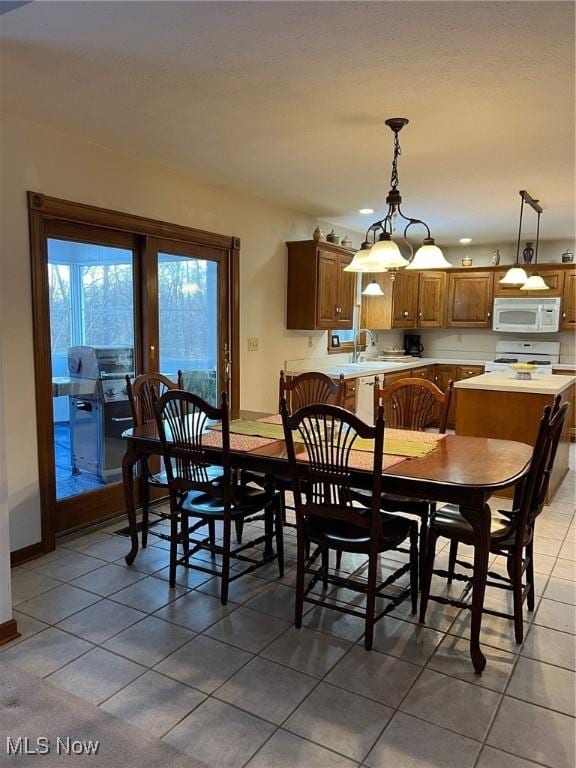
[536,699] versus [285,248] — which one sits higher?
[285,248]

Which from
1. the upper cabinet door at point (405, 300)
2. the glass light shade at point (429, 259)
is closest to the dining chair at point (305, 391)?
the glass light shade at point (429, 259)

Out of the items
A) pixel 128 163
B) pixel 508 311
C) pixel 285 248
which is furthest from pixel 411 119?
pixel 508 311

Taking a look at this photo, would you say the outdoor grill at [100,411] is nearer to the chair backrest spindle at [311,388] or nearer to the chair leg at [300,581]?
the chair backrest spindle at [311,388]

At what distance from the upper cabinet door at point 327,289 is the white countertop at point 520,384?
1.45 meters

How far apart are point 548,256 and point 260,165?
4.93m

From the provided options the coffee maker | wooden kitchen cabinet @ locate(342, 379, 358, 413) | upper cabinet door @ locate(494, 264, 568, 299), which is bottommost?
wooden kitchen cabinet @ locate(342, 379, 358, 413)

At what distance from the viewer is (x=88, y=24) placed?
6.67 ft

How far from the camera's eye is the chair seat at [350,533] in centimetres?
240

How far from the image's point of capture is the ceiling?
6.49ft

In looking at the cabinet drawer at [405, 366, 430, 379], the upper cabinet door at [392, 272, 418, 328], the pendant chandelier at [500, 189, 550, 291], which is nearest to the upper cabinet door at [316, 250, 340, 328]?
the pendant chandelier at [500, 189, 550, 291]

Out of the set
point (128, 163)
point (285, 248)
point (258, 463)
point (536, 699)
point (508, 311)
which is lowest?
point (536, 699)

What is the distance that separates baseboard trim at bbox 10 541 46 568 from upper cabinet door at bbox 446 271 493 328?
19.6 feet

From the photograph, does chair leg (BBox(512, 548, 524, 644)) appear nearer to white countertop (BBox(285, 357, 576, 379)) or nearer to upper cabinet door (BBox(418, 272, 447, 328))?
white countertop (BBox(285, 357, 576, 379))

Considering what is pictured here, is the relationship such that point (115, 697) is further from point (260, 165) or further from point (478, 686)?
point (260, 165)
